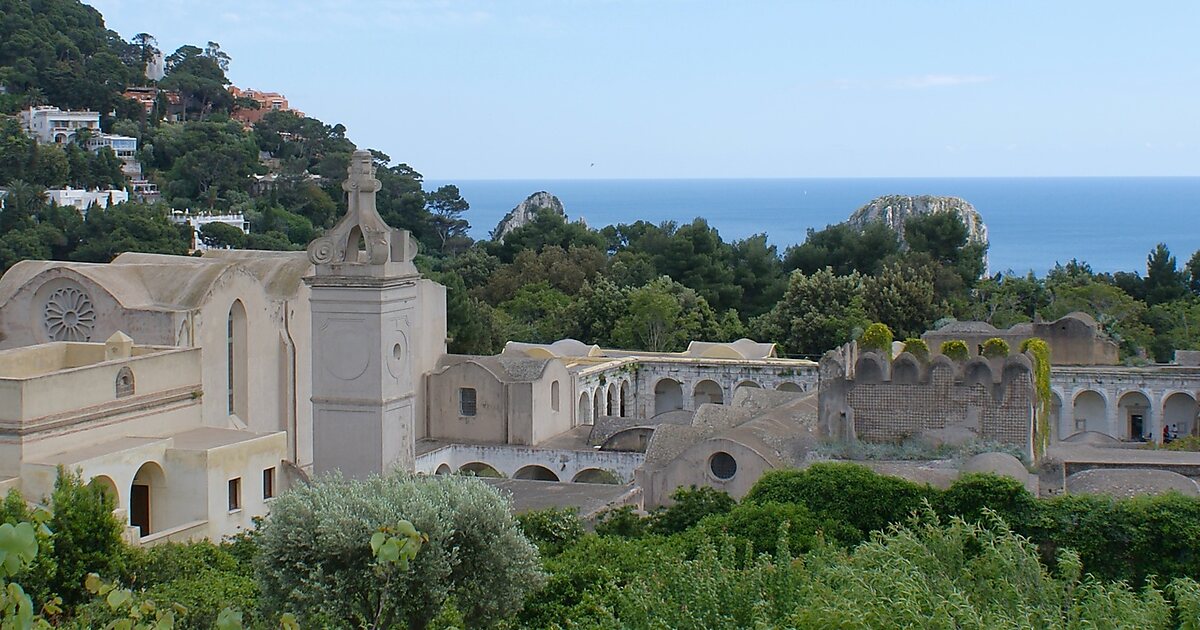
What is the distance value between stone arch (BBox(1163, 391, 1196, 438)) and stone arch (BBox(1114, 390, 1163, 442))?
51 centimetres

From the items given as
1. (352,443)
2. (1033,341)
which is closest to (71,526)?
(352,443)

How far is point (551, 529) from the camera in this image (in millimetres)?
18031

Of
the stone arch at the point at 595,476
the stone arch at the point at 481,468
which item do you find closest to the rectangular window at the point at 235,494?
the stone arch at the point at 481,468

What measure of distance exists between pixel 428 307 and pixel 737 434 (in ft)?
38.7

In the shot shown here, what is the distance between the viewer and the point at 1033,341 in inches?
985

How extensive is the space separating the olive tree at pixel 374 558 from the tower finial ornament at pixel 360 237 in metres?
3.47

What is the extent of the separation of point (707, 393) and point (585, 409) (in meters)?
5.03

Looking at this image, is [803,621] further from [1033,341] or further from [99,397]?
[1033,341]

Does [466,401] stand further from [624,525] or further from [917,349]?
[624,525]

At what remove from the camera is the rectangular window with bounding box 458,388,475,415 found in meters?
32.3

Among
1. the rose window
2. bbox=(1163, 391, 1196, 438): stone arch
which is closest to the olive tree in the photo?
the rose window

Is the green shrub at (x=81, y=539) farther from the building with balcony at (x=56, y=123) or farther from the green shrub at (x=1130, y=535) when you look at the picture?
the building with balcony at (x=56, y=123)

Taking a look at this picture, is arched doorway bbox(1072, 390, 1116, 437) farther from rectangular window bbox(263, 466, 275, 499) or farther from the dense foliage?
rectangular window bbox(263, 466, 275, 499)

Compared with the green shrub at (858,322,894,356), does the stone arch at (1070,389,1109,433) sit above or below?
below
